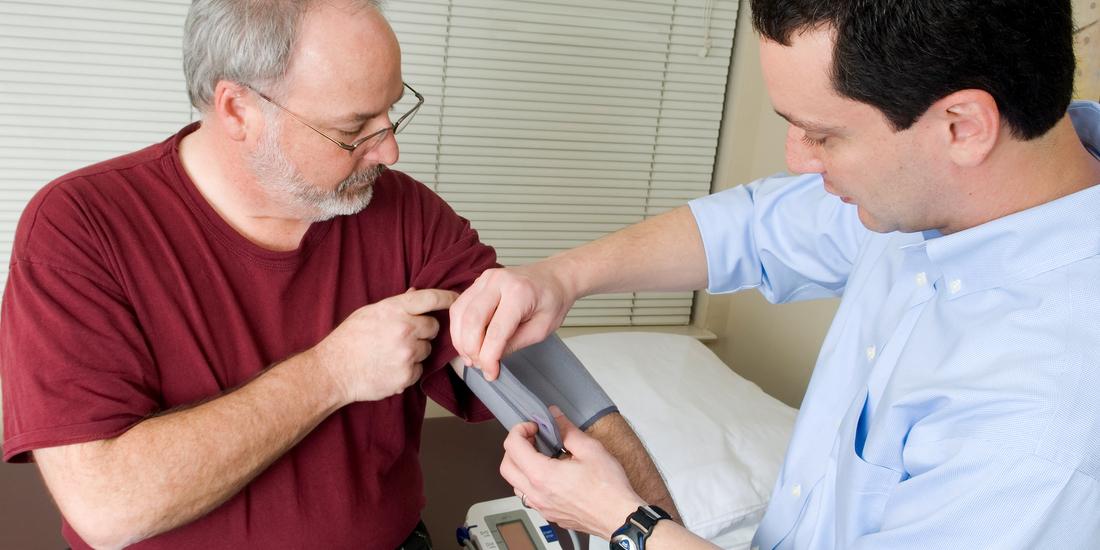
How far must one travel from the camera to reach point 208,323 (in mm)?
1495

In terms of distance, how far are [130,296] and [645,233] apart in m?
0.86

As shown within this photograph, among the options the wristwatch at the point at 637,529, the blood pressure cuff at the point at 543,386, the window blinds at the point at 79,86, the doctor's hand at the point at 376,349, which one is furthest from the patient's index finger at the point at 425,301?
the window blinds at the point at 79,86

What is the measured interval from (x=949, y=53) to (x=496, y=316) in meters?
0.70

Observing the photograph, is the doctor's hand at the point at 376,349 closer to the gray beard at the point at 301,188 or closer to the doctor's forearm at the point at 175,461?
the doctor's forearm at the point at 175,461

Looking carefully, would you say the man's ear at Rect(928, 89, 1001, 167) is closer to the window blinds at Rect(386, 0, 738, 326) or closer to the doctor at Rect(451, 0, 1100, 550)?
the doctor at Rect(451, 0, 1100, 550)

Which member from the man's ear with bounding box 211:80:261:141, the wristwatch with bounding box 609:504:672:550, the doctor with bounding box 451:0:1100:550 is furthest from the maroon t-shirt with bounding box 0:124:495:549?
the wristwatch with bounding box 609:504:672:550

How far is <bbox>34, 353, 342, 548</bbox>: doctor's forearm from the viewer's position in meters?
1.31

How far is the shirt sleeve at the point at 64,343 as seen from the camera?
4.28 feet

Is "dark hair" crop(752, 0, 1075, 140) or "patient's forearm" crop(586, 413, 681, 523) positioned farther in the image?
"patient's forearm" crop(586, 413, 681, 523)

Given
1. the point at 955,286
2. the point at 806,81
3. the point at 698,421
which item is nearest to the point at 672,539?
the point at 955,286

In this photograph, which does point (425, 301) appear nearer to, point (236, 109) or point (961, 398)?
point (236, 109)

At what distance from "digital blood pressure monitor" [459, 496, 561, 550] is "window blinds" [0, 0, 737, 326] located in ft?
4.47

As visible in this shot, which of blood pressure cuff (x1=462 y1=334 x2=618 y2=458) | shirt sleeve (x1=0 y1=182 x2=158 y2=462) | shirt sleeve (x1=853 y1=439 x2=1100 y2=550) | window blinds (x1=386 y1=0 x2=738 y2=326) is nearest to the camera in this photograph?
shirt sleeve (x1=853 y1=439 x2=1100 y2=550)

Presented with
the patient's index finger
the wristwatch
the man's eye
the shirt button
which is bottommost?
the wristwatch
